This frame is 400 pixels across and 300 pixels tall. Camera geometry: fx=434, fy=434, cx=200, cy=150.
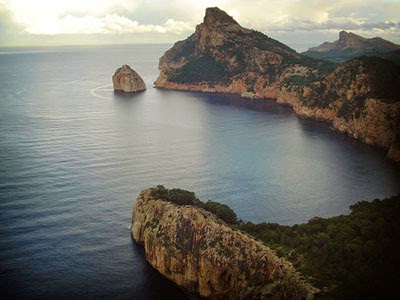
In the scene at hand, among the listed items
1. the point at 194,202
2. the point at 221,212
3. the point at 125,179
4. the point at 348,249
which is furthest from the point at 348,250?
the point at 125,179

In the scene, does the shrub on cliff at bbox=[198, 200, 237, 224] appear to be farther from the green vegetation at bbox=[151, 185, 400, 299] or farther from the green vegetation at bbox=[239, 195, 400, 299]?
the green vegetation at bbox=[151, 185, 400, 299]

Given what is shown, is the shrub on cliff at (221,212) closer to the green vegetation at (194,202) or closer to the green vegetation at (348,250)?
the green vegetation at (194,202)

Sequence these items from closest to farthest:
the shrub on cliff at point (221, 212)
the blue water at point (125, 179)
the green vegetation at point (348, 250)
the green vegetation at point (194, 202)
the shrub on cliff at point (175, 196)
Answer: the green vegetation at point (348, 250), the blue water at point (125, 179), the shrub on cliff at point (221, 212), the green vegetation at point (194, 202), the shrub on cliff at point (175, 196)

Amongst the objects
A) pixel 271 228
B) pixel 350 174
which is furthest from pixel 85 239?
pixel 350 174

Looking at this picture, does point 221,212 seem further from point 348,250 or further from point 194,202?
point 348,250

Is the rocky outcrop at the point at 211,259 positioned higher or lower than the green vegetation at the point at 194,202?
lower

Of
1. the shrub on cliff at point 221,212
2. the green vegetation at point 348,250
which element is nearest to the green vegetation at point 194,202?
the shrub on cliff at point 221,212

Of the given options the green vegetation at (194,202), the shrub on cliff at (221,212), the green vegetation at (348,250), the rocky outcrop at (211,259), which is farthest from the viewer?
the green vegetation at (194,202)
